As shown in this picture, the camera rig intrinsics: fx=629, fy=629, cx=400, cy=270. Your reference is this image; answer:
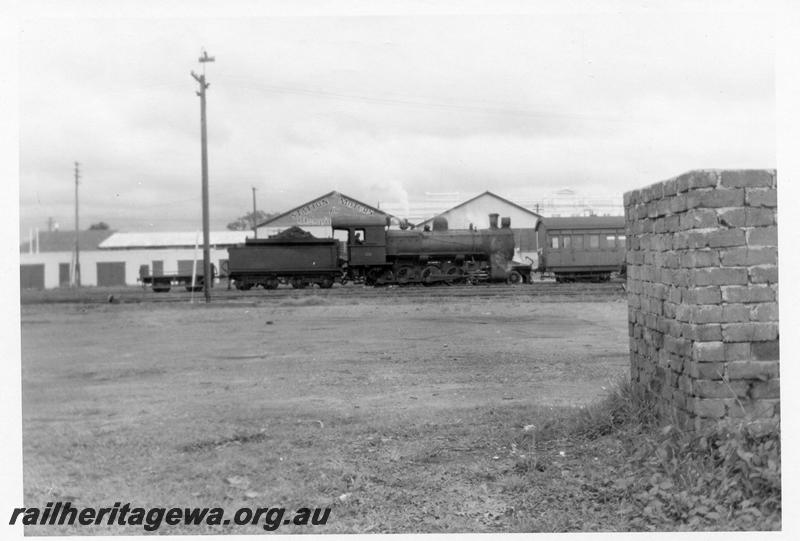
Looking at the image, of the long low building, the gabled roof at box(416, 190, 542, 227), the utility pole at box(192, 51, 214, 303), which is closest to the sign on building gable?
the utility pole at box(192, 51, 214, 303)

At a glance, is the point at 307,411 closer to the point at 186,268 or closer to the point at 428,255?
the point at 428,255

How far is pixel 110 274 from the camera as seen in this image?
106 feet

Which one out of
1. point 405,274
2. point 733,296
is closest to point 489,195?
point 405,274

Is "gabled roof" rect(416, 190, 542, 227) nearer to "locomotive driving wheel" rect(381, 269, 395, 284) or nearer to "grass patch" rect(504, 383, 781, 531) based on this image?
"locomotive driving wheel" rect(381, 269, 395, 284)

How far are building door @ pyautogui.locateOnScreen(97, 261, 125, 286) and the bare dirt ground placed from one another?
23.2 meters

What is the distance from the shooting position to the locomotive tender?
18844 mm

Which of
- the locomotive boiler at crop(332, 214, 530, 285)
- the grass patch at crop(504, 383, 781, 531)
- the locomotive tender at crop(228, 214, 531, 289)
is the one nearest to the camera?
the grass patch at crop(504, 383, 781, 531)

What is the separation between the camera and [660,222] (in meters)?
5.11

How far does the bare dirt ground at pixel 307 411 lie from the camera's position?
440 centimetres

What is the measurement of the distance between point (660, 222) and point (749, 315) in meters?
1.02

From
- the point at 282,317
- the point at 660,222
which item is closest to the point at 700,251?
the point at 660,222

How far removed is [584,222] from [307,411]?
59.1 feet

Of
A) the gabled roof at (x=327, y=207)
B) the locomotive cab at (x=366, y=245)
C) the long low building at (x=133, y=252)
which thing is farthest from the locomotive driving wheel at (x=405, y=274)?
the long low building at (x=133, y=252)

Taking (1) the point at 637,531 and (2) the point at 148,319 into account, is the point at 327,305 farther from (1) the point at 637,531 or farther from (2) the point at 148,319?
(1) the point at 637,531
